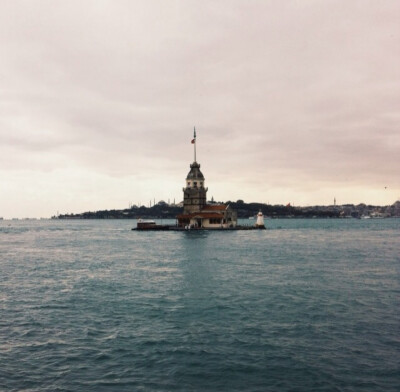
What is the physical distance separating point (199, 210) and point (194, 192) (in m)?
6.09

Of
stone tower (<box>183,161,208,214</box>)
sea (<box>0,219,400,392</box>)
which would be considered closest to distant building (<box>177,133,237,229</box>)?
stone tower (<box>183,161,208,214</box>)

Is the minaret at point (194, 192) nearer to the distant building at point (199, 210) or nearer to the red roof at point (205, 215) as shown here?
the distant building at point (199, 210)

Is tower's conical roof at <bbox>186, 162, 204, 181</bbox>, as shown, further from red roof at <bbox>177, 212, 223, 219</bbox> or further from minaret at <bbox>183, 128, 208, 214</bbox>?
red roof at <bbox>177, 212, 223, 219</bbox>

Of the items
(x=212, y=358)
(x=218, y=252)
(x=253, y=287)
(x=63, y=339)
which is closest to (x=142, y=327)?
(x=63, y=339)

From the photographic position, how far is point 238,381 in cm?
1614

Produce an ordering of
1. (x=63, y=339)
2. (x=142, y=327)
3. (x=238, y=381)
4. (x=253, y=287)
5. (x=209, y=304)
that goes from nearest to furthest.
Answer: (x=238, y=381)
(x=63, y=339)
(x=142, y=327)
(x=209, y=304)
(x=253, y=287)

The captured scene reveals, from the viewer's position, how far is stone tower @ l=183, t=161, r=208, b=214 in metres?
133

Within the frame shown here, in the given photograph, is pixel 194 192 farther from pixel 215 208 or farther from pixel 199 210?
pixel 215 208

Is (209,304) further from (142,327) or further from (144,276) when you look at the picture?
(144,276)

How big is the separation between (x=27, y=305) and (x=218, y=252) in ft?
128

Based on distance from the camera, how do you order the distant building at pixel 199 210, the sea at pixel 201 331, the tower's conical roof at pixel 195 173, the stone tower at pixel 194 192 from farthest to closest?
the tower's conical roof at pixel 195 173
the stone tower at pixel 194 192
the distant building at pixel 199 210
the sea at pixel 201 331

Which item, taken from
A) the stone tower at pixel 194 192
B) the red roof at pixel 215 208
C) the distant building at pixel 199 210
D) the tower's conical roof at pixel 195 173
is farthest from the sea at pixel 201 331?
the tower's conical roof at pixel 195 173

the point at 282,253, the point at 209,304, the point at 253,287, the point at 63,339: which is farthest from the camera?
the point at 282,253

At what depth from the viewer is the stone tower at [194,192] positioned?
437ft
